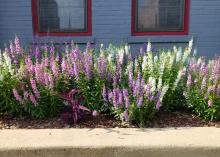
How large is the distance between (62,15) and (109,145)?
425cm

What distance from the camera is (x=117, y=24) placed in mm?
6809

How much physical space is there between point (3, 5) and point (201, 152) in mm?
4905

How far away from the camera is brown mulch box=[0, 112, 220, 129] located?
11.9ft

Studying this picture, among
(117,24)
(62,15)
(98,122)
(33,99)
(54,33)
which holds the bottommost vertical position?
(98,122)

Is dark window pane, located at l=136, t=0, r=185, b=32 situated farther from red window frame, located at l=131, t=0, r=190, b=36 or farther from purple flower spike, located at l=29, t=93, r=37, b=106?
purple flower spike, located at l=29, t=93, r=37, b=106

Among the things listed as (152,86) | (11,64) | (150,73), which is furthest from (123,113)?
(11,64)

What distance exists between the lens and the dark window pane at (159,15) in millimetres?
6861

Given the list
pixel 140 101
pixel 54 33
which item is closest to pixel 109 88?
pixel 140 101

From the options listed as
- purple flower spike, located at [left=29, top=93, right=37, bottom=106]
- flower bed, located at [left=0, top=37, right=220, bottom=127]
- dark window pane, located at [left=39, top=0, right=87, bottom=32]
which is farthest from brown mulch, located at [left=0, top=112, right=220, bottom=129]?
dark window pane, located at [left=39, top=0, right=87, bottom=32]

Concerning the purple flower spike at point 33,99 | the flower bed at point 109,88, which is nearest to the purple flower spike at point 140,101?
the flower bed at point 109,88

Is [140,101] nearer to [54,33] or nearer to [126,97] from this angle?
[126,97]

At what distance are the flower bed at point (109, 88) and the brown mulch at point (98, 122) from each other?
65 millimetres

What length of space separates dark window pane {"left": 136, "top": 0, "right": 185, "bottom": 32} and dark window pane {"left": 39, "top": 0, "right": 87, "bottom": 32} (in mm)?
1038

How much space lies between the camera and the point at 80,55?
409cm
